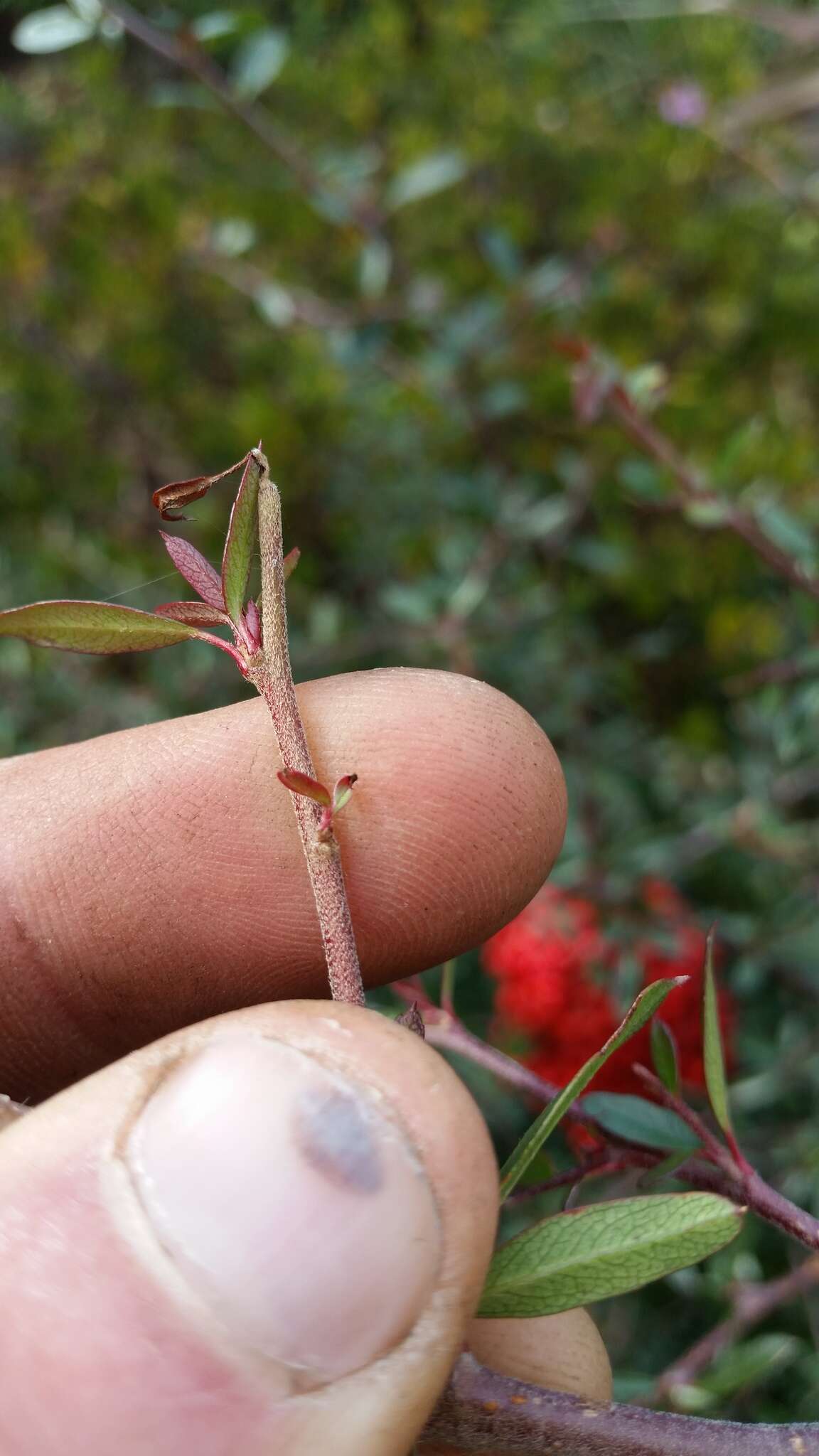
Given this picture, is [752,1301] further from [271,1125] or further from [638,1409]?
[271,1125]

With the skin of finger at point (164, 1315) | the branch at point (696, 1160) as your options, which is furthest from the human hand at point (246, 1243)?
the branch at point (696, 1160)

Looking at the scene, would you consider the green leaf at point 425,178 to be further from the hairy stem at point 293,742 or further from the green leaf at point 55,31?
the hairy stem at point 293,742

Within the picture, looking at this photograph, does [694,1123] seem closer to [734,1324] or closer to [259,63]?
[734,1324]

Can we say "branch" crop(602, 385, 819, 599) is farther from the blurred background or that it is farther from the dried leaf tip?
the dried leaf tip

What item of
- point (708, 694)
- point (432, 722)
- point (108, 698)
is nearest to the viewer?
point (432, 722)

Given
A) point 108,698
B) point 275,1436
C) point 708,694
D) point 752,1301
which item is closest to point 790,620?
point 708,694
